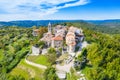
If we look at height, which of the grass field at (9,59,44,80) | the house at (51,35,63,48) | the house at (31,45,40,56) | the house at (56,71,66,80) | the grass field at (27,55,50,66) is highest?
the house at (51,35,63,48)

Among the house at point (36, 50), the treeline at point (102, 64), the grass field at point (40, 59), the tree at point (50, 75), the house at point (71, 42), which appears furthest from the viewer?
the house at point (36, 50)

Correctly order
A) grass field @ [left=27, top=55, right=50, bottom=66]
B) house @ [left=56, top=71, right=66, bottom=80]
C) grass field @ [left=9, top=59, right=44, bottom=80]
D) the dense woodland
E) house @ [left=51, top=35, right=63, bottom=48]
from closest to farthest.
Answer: the dense woodland, house @ [left=56, top=71, right=66, bottom=80], grass field @ [left=9, top=59, right=44, bottom=80], grass field @ [left=27, top=55, right=50, bottom=66], house @ [left=51, top=35, right=63, bottom=48]

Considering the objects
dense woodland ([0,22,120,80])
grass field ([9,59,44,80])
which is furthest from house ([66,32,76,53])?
grass field ([9,59,44,80])

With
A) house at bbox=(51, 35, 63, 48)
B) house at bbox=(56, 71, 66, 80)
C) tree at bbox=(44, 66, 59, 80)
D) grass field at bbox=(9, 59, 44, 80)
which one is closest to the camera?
tree at bbox=(44, 66, 59, 80)

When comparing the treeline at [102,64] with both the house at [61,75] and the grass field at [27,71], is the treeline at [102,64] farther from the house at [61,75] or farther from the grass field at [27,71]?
the grass field at [27,71]

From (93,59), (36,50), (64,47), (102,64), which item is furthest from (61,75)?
(36,50)

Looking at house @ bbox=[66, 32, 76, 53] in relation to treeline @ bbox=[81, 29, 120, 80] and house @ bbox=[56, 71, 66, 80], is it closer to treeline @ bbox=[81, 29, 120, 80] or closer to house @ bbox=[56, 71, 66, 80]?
treeline @ bbox=[81, 29, 120, 80]

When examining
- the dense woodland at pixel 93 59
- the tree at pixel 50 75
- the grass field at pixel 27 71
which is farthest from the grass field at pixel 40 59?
the tree at pixel 50 75

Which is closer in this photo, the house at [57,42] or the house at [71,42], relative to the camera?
the house at [71,42]

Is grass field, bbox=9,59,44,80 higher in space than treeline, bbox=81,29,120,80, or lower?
lower
